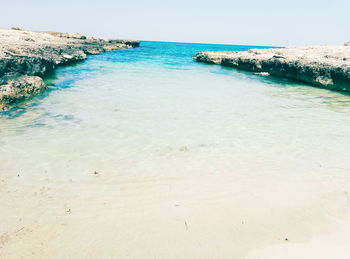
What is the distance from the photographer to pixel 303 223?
360cm

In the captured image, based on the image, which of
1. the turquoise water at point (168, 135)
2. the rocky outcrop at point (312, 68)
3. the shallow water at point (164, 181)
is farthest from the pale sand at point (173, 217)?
the rocky outcrop at point (312, 68)

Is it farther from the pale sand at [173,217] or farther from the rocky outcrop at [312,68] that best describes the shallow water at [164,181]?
the rocky outcrop at [312,68]

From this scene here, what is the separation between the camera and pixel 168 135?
268 inches

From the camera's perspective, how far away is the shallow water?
3227 millimetres

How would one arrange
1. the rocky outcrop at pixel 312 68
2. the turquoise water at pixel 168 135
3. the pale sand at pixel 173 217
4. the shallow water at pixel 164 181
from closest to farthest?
the pale sand at pixel 173 217 < the shallow water at pixel 164 181 < the turquoise water at pixel 168 135 < the rocky outcrop at pixel 312 68

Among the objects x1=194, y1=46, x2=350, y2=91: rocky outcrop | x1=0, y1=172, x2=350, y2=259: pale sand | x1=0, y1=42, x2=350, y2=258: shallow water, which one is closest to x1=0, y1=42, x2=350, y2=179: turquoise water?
x1=0, y1=42, x2=350, y2=258: shallow water

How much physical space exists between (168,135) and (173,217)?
3.39 meters

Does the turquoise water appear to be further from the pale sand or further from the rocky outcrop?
the rocky outcrop

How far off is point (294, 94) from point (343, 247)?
1215 cm

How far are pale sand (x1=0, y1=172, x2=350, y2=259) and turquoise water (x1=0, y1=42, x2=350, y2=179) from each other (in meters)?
0.43

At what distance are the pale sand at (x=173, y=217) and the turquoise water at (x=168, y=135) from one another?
43cm

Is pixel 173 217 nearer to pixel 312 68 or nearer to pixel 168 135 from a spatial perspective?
pixel 168 135

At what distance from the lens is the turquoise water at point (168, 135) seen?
5152mm

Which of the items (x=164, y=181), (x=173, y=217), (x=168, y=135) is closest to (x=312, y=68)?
(x=168, y=135)
